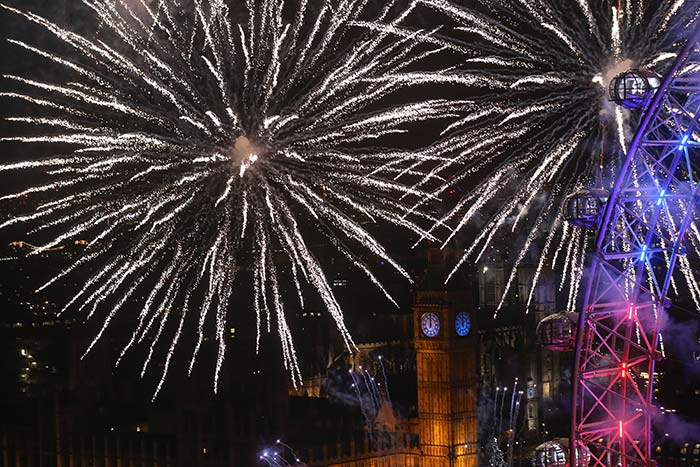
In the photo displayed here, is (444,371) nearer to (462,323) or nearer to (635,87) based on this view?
(462,323)

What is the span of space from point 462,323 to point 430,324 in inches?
46.8

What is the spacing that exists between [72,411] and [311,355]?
71.6 ft

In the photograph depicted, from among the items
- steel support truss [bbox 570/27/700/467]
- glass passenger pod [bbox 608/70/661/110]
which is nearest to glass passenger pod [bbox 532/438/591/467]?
steel support truss [bbox 570/27/700/467]

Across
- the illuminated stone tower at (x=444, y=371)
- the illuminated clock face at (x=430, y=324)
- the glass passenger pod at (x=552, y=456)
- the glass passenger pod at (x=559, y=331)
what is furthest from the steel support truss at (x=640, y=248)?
the illuminated clock face at (x=430, y=324)

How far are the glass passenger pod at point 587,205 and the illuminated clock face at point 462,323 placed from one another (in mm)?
19800

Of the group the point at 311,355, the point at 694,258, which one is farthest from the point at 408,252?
the point at 694,258

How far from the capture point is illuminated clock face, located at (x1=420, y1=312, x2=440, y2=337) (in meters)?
41.8

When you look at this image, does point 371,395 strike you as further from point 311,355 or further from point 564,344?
point 564,344

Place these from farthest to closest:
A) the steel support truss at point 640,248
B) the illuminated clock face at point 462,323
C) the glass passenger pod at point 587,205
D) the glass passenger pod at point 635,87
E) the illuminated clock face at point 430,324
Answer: the illuminated clock face at point 462,323 → the illuminated clock face at point 430,324 → the glass passenger pod at point 587,205 → the glass passenger pod at point 635,87 → the steel support truss at point 640,248

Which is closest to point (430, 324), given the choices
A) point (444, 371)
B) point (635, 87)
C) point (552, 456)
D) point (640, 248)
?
point (444, 371)

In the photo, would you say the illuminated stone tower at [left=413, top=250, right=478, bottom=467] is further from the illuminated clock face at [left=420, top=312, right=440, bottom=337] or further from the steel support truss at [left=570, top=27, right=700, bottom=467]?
the steel support truss at [left=570, top=27, right=700, bottom=467]

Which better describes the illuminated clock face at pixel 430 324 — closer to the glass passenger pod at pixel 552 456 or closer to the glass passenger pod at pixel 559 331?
the glass passenger pod at pixel 552 456

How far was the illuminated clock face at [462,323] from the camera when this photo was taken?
4194 centimetres

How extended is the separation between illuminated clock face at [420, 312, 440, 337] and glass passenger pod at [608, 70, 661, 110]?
69.7 ft
